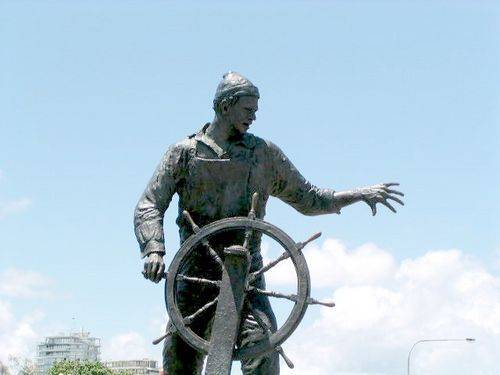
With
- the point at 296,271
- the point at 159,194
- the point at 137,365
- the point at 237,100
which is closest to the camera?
the point at 296,271

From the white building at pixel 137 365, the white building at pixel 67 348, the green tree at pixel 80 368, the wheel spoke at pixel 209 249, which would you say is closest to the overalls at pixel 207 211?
the wheel spoke at pixel 209 249

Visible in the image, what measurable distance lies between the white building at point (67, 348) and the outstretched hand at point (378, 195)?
514 feet

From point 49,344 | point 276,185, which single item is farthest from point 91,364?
point 49,344

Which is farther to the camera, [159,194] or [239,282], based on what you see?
[159,194]

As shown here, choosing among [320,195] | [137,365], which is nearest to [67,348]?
[137,365]

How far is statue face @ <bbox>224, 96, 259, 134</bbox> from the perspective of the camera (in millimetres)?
8648

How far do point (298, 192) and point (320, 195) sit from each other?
19 centimetres

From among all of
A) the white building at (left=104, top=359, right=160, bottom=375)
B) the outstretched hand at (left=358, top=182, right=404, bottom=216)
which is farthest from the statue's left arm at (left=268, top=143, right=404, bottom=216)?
the white building at (left=104, top=359, right=160, bottom=375)

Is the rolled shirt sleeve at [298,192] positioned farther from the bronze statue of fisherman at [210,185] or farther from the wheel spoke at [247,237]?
the wheel spoke at [247,237]

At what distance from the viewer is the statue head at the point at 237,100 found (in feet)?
28.3

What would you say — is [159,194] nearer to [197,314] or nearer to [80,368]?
[197,314]

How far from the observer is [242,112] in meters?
8.68

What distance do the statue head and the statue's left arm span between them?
0.58 meters

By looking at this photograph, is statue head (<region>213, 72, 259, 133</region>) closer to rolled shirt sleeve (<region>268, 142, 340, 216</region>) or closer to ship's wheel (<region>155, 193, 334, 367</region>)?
rolled shirt sleeve (<region>268, 142, 340, 216</region>)
